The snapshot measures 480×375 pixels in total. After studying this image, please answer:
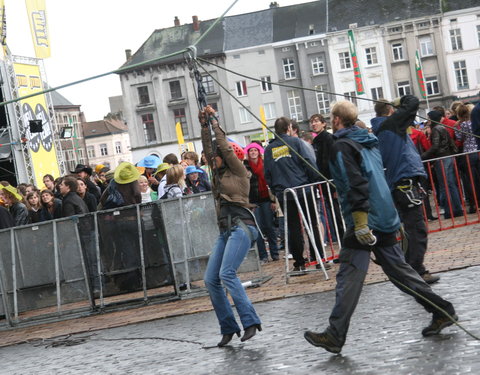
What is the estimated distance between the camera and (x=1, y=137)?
2909 cm

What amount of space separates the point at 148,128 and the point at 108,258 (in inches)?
2929

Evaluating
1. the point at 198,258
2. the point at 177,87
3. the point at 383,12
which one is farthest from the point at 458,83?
the point at 198,258

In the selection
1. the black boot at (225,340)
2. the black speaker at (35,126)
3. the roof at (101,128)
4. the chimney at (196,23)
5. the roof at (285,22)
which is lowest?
the black boot at (225,340)

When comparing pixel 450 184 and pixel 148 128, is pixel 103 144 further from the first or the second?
pixel 450 184

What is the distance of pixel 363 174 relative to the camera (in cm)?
682

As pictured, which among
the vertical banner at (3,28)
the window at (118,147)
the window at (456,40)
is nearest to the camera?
the vertical banner at (3,28)

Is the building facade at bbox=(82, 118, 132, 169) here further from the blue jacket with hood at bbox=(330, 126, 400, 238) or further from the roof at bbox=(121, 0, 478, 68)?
the blue jacket with hood at bbox=(330, 126, 400, 238)

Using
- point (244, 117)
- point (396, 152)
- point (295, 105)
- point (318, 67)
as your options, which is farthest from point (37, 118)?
point (295, 105)

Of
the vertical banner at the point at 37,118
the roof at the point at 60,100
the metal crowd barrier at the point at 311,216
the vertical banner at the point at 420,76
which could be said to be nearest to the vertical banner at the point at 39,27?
the vertical banner at the point at 37,118

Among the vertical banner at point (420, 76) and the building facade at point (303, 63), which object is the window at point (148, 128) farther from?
the vertical banner at point (420, 76)

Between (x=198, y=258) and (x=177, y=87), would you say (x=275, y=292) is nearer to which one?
(x=198, y=258)

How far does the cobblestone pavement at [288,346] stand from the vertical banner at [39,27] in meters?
21.8

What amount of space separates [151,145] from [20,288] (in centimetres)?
7317

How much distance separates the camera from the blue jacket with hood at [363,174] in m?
6.73
